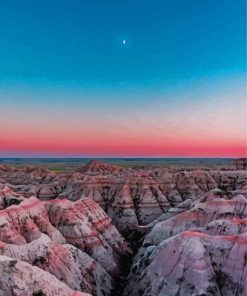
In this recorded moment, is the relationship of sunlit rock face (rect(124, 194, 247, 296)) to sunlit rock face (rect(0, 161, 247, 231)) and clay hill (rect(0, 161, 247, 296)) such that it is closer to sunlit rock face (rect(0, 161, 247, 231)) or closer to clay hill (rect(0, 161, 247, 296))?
clay hill (rect(0, 161, 247, 296))

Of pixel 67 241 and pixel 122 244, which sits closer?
pixel 67 241

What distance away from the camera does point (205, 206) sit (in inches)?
2414

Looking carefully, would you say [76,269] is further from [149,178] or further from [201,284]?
[149,178]

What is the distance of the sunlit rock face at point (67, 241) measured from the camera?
42688 millimetres

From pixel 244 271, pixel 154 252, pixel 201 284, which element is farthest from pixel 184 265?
pixel 154 252

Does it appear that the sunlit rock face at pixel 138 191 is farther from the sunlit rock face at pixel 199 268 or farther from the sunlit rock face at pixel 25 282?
the sunlit rock face at pixel 25 282

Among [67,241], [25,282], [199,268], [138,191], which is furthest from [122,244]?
[25,282]

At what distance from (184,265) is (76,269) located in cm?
1355

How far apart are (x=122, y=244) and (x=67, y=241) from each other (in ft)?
45.9

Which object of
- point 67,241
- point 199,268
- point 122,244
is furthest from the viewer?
point 122,244

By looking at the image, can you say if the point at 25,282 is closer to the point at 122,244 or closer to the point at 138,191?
the point at 122,244

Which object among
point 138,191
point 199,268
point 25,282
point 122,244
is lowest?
point 122,244

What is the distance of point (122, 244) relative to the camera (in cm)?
6806

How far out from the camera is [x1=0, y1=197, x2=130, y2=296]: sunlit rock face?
42.7 m
